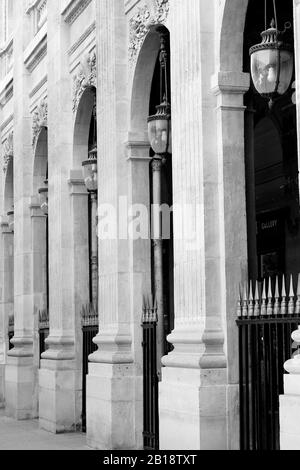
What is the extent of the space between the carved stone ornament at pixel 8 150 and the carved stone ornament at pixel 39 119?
236cm

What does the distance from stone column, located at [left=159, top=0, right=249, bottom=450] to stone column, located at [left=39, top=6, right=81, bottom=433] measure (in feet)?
17.1

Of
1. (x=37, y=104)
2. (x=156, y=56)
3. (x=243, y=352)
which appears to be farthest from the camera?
(x=37, y=104)

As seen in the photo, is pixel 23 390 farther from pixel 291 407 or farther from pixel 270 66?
pixel 291 407

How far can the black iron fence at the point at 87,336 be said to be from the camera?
15.3m

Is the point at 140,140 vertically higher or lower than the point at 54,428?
higher

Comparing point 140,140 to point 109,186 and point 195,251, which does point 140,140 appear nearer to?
point 109,186

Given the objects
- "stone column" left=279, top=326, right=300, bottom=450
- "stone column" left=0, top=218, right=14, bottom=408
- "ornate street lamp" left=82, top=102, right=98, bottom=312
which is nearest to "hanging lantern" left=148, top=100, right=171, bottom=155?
"ornate street lamp" left=82, top=102, right=98, bottom=312

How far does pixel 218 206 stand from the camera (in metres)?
10.6

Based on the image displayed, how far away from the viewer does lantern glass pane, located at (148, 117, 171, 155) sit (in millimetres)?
12695

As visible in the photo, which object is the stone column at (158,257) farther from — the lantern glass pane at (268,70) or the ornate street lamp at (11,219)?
the ornate street lamp at (11,219)

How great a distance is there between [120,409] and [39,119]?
7.99 m

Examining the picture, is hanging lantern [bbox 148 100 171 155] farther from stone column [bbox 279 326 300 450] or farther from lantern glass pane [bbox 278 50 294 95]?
stone column [bbox 279 326 300 450]
